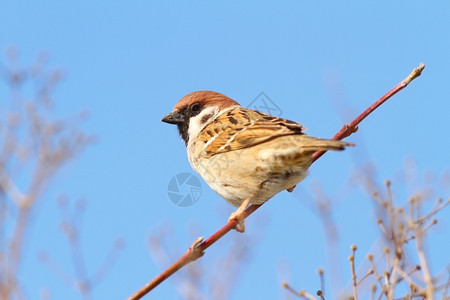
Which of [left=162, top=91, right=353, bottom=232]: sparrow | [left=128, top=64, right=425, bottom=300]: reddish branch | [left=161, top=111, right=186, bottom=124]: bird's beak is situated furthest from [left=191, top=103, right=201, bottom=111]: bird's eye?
[left=128, top=64, right=425, bottom=300]: reddish branch

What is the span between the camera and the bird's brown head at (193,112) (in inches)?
190

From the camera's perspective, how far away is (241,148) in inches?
166

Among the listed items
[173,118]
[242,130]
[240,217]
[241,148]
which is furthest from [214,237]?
[173,118]

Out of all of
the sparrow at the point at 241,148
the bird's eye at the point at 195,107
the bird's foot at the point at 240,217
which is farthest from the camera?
the bird's eye at the point at 195,107

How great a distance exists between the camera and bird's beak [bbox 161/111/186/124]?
482 cm

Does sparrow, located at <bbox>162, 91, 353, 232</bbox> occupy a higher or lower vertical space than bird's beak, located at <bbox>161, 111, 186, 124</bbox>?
lower

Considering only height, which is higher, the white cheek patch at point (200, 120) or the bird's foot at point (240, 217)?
the white cheek patch at point (200, 120)

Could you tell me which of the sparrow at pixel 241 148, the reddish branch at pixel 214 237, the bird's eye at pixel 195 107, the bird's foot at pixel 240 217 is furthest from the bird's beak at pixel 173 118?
the reddish branch at pixel 214 237

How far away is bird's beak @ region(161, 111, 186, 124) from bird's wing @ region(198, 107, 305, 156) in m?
0.25

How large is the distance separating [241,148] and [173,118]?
33.4 inches

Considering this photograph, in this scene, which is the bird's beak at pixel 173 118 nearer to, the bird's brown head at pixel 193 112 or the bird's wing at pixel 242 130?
the bird's brown head at pixel 193 112

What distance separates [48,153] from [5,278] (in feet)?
6.71

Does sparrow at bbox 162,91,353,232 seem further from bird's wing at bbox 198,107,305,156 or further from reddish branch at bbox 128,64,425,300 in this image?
reddish branch at bbox 128,64,425,300

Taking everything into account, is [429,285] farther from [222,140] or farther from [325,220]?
[222,140]
